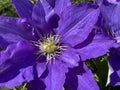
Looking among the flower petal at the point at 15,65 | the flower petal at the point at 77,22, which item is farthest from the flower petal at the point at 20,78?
the flower petal at the point at 77,22

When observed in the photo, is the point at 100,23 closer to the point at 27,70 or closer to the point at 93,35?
the point at 93,35

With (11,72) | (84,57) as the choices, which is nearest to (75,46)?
(84,57)

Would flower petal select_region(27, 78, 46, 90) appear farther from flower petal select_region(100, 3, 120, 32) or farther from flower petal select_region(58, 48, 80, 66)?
flower petal select_region(100, 3, 120, 32)

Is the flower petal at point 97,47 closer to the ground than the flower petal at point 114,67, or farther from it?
farther from it

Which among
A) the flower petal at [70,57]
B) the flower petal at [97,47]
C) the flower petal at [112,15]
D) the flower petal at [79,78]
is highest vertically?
the flower petal at [112,15]

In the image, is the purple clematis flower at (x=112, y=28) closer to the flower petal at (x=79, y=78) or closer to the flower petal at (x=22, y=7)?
the flower petal at (x=79, y=78)

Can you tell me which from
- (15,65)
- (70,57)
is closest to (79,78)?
(70,57)
